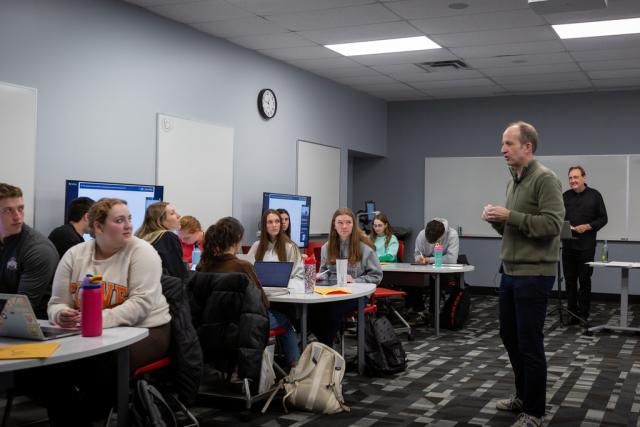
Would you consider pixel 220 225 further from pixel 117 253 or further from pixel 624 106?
pixel 624 106

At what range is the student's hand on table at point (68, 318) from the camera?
104 inches

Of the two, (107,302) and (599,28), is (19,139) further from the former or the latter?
(599,28)

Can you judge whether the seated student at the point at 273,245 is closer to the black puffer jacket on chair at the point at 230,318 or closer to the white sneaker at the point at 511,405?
the black puffer jacket on chair at the point at 230,318

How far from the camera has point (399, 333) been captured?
6.67 meters

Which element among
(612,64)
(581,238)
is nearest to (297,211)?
(581,238)

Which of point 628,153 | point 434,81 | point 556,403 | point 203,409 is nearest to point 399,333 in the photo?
point 556,403

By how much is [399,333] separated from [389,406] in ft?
8.42

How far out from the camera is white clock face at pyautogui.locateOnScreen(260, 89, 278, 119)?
297 inches

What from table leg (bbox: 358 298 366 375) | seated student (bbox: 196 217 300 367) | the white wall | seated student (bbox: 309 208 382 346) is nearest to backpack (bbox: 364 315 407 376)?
table leg (bbox: 358 298 366 375)

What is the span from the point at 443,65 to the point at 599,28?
2.04 metres

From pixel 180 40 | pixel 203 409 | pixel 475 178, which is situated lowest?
pixel 203 409

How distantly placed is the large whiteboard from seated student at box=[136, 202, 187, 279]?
7.01 metres

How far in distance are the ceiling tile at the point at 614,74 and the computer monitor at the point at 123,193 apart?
5591 mm

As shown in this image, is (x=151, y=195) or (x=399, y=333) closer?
(x=151, y=195)
